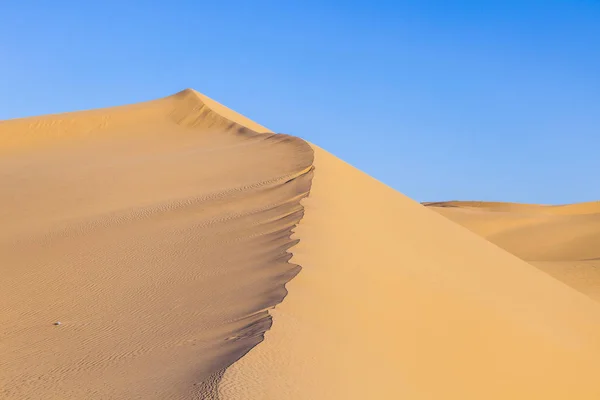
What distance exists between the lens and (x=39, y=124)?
2108 centimetres

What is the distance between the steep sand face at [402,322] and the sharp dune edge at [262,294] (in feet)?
0.08

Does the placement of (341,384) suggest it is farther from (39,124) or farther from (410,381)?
(39,124)

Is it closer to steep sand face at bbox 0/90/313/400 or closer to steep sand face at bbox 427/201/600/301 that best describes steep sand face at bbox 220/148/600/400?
steep sand face at bbox 0/90/313/400

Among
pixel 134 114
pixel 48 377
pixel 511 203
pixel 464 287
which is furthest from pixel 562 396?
pixel 511 203

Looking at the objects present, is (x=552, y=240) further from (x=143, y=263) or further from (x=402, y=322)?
(x=402, y=322)

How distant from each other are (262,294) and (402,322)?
133 centimetres

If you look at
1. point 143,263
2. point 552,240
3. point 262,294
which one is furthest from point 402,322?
point 552,240

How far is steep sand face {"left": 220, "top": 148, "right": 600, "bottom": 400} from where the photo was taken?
568 cm

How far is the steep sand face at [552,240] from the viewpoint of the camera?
21.1 metres

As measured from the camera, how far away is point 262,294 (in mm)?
6875

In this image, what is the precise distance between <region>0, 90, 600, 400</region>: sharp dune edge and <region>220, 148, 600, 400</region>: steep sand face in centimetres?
2

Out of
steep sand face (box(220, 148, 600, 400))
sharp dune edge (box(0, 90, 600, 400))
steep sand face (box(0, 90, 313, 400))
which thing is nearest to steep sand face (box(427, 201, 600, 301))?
sharp dune edge (box(0, 90, 600, 400))

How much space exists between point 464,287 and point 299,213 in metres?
2.09

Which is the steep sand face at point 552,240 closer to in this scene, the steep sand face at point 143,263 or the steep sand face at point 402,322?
the steep sand face at point 402,322
